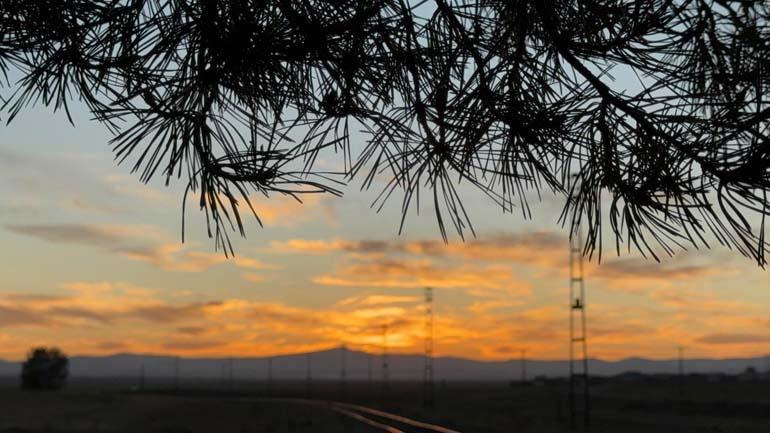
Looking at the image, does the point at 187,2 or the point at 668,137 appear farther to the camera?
the point at 187,2

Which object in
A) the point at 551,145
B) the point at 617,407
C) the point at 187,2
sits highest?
the point at 187,2

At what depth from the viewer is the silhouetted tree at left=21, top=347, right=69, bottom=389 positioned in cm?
9938

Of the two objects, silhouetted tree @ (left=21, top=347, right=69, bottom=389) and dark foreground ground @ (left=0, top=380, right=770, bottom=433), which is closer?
dark foreground ground @ (left=0, top=380, right=770, bottom=433)

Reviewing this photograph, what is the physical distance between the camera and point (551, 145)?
6.42 m

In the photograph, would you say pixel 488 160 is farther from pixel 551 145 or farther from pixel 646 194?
pixel 646 194

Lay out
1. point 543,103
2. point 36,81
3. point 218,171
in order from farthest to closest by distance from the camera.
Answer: point 36,81 → point 543,103 → point 218,171

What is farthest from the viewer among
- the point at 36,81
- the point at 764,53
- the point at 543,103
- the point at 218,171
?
the point at 36,81

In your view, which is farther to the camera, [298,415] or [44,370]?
[44,370]

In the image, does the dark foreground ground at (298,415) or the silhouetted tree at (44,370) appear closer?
the dark foreground ground at (298,415)

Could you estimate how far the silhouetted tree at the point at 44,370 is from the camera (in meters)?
99.4

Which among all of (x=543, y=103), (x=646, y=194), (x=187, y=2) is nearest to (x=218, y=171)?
(x=187, y=2)

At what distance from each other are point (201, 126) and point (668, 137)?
3.00 meters

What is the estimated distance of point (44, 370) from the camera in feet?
328

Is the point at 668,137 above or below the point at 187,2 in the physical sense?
below
